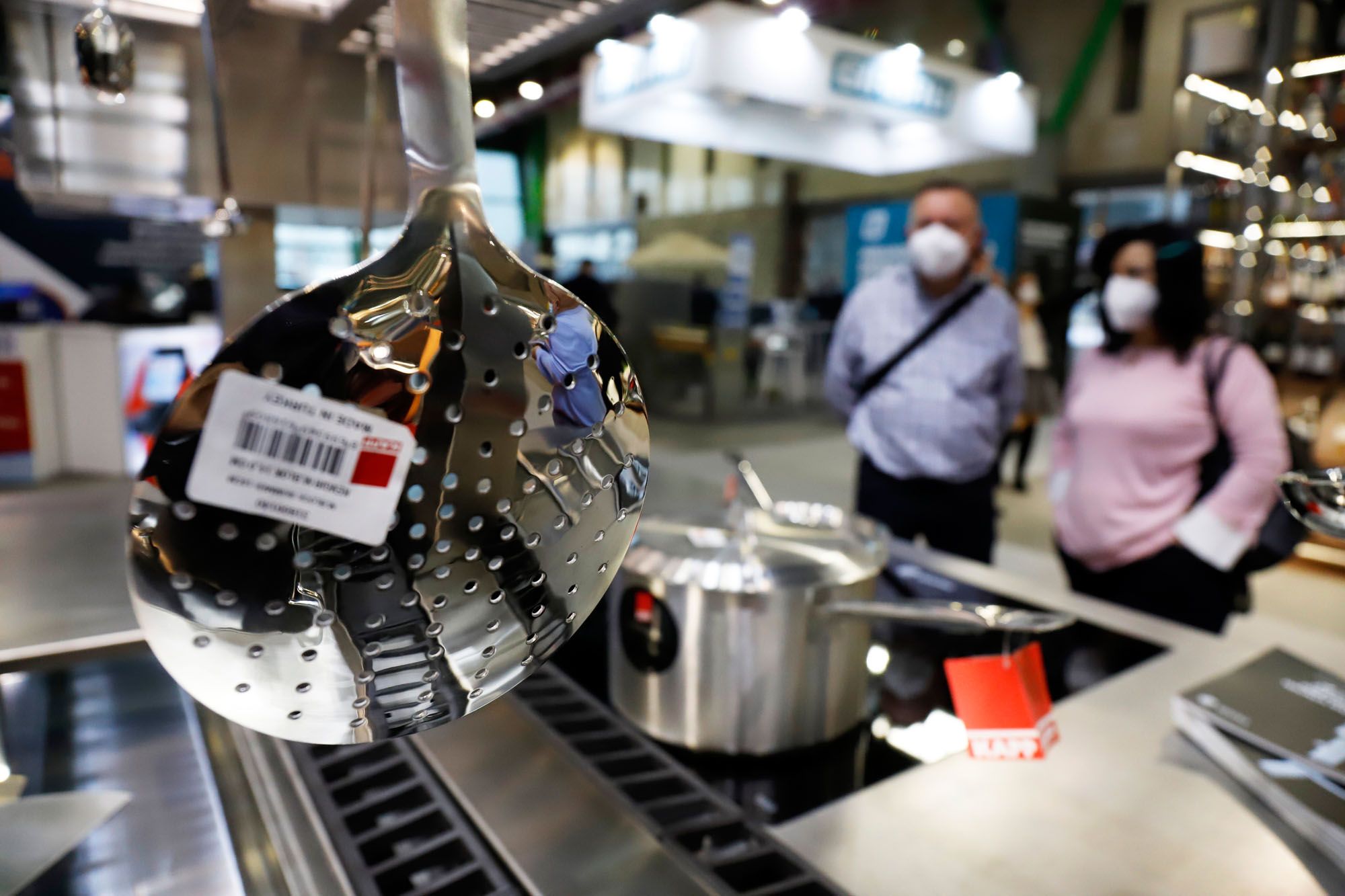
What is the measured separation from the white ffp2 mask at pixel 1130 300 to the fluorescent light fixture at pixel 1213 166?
58.7 inches

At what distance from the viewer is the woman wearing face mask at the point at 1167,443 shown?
4.57 feet

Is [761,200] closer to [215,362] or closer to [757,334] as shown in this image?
[757,334]

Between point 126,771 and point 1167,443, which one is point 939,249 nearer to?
point 1167,443

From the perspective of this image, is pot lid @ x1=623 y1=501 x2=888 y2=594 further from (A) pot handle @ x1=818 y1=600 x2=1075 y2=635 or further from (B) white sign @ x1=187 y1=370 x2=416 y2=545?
(B) white sign @ x1=187 y1=370 x2=416 y2=545

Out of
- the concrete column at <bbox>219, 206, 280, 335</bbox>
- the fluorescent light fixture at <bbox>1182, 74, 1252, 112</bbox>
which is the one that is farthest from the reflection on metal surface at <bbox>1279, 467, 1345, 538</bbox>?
the fluorescent light fixture at <bbox>1182, 74, 1252, 112</bbox>

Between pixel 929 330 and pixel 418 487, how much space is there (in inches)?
63.6

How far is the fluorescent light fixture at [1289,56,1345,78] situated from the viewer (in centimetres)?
310

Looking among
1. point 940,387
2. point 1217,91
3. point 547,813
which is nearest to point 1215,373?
point 940,387

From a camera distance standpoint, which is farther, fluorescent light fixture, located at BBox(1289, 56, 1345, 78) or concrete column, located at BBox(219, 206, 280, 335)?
fluorescent light fixture, located at BBox(1289, 56, 1345, 78)

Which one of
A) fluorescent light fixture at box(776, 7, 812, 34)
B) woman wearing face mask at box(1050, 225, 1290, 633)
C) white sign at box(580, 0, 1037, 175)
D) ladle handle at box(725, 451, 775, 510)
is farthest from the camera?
white sign at box(580, 0, 1037, 175)

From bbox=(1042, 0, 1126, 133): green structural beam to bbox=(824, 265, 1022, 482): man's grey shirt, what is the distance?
480 cm

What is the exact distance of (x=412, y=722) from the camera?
334mm

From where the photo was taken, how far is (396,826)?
Result: 0.54 meters

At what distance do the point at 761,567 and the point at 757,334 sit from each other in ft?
16.5
